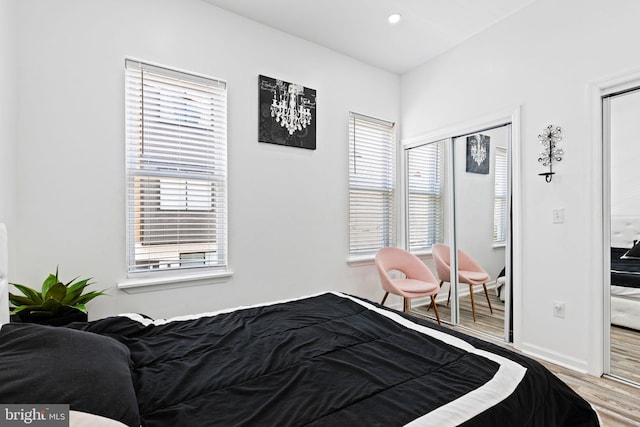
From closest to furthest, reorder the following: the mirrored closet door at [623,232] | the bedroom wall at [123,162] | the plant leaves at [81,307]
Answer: the plant leaves at [81,307]
the bedroom wall at [123,162]
the mirrored closet door at [623,232]

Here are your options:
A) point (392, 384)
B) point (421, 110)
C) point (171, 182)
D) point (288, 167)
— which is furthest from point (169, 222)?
point (421, 110)

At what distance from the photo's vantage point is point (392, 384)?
1155 millimetres

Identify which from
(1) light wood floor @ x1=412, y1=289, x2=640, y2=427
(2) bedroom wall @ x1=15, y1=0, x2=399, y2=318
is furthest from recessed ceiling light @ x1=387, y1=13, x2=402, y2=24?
(1) light wood floor @ x1=412, y1=289, x2=640, y2=427

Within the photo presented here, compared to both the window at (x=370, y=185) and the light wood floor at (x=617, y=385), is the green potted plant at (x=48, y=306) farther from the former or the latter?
the light wood floor at (x=617, y=385)

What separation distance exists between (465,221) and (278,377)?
283cm

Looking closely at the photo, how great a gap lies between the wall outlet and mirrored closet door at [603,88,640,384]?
27cm

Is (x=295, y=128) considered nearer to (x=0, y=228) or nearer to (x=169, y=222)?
(x=169, y=222)

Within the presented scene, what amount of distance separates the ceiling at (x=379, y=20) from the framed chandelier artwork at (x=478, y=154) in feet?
3.33

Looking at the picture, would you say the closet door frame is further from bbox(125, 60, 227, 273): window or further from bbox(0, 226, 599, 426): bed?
bbox(125, 60, 227, 273): window

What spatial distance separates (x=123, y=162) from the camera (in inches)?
94.8

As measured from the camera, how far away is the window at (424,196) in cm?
372

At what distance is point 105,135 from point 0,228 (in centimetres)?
111

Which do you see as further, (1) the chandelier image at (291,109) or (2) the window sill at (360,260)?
(2) the window sill at (360,260)

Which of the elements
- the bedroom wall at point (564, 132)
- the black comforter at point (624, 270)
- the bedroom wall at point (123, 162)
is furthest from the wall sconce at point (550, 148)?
the bedroom wall at point (123, 162)
